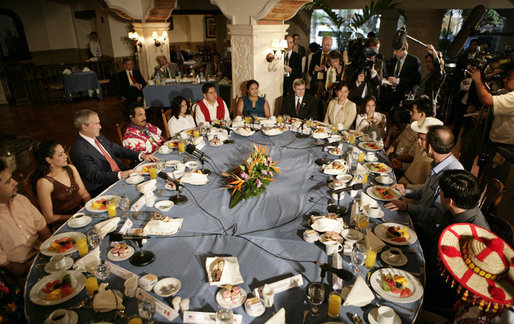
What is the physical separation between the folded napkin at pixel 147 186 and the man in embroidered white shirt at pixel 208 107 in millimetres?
2279

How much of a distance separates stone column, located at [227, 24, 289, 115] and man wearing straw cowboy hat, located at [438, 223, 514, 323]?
17.7 feet

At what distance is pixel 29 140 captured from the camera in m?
6.61

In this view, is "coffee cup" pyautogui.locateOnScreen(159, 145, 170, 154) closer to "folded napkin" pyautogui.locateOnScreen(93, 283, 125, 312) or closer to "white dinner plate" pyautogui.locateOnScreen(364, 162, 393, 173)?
"folded napkin" pyautogui.locateOnScreen(93, 283, 125, 312)

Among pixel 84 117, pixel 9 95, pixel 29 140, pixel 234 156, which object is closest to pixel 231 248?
pixel 234 156

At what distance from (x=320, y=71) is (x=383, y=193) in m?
4.74

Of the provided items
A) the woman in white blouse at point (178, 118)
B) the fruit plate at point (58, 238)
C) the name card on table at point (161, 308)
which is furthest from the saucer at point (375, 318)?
the woman in white blouse at point (178, 118)

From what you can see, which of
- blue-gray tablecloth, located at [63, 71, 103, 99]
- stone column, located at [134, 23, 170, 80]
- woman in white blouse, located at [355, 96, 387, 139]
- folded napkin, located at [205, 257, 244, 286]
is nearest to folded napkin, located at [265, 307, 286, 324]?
folded napkin, located at [205, 257, 244, 286]

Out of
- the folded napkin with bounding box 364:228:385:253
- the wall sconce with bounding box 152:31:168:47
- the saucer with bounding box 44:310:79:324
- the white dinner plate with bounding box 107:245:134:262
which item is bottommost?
the saucer with bounding box 44:310:79:324

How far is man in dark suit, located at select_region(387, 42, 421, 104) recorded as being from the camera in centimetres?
615

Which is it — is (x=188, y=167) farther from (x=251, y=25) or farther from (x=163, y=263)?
(x=251, y=25)

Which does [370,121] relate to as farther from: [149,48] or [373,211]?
[149,48]

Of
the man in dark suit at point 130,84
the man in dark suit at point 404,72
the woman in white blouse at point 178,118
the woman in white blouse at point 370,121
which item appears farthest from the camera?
the man in dark suit at point 130,84

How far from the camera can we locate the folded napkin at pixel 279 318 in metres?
1.69

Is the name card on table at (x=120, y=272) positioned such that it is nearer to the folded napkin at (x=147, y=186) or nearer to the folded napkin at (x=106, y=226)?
the folded napkin at (x=106, y=226)
